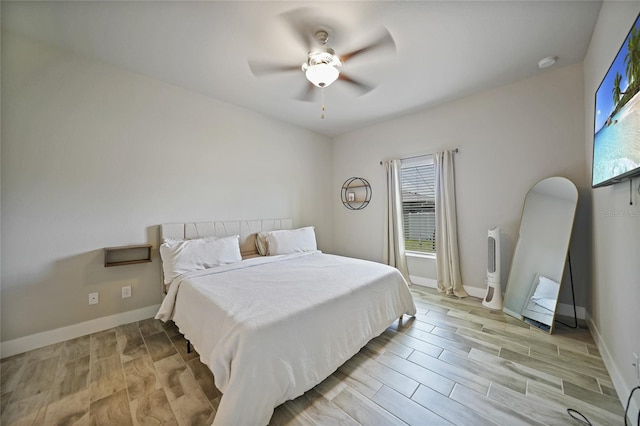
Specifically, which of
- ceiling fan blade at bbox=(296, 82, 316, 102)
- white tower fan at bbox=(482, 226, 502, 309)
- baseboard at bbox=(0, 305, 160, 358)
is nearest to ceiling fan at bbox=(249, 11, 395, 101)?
ceiling fan blade at bbox=(296, 82, 316, 102)

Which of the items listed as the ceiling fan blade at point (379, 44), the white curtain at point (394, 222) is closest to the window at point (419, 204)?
the white curtain at point (394, 222)

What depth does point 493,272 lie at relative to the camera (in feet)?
9.07

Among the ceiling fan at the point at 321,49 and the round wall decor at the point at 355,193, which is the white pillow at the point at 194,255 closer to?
the ceiling fan at the point at 321,49

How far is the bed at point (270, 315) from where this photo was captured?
4.12ft

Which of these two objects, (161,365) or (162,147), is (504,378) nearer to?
(161,365)

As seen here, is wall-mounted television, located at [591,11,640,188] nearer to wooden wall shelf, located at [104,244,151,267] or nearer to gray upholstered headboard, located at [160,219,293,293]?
gray upholstered headboard, located at [160,219,293,293]

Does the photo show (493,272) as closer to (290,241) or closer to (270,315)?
(290,241)

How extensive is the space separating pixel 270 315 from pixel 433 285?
9.50ft

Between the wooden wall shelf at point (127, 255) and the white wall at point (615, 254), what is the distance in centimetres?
390

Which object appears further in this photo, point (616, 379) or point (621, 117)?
point (616, 379)

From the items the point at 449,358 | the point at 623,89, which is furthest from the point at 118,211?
the point at 623,89

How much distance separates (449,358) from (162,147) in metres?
3.59

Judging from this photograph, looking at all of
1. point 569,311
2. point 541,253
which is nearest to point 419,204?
point 541,253

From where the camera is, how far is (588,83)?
2.20 metres
